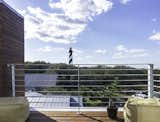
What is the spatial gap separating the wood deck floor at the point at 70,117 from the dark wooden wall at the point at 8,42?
91cm

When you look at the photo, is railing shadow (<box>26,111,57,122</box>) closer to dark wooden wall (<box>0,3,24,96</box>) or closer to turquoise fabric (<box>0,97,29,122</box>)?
dark wooden wall (<box>0,3,24,96</box>)

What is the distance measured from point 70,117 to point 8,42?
2.20 m

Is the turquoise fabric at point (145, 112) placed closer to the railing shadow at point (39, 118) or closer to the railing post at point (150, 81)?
the railing shadow at point (39, 118)

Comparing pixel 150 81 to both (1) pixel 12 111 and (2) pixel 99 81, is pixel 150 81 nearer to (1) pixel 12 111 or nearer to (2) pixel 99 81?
(2) pixel 99 81

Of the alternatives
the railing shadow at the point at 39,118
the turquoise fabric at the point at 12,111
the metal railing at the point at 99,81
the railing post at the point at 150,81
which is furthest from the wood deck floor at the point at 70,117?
the turquoise fabric at the point at 12,111

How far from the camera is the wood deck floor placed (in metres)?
5.99

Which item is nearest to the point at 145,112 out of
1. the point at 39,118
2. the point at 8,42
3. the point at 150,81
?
the point at 150,81

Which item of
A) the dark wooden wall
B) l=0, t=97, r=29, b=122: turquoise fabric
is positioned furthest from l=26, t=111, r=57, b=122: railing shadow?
l=0, t=97, r=29, b=122: turquoise fabric

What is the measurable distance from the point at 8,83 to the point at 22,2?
11.8 feet

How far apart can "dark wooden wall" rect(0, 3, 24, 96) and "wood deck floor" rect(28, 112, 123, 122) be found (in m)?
0.91

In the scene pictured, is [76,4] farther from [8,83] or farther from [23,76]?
[8,83]

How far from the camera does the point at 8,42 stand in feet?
22.9

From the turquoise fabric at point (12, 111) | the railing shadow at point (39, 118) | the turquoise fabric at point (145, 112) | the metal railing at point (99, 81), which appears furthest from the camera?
the metal railing at point (99, 81)

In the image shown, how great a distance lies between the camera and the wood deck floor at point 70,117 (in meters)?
5.99
